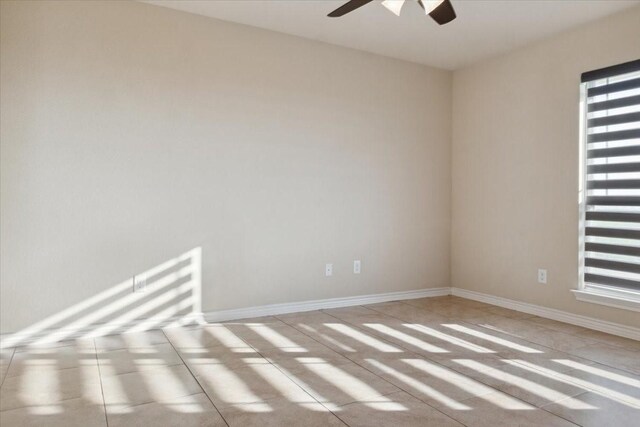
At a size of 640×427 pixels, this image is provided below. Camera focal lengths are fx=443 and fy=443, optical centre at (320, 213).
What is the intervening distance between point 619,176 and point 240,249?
9.98ft

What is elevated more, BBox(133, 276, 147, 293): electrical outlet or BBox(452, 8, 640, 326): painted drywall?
BBox(452, 8, 640, 326): painted drywall

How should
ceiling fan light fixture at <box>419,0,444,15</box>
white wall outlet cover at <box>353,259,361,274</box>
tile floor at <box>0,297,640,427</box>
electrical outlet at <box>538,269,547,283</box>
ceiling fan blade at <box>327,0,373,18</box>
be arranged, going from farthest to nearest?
1. white wall outlet cover at <box>353,259,361,274</box>
2. electrical outlet at <box>538,269,547,283</box>
3. ceiling fan blade at <box>327,0,373,18</box>
4. ceiling fan light fixture at <box>419,0,444,15</box>
5. tile floor at <box>0,297,640,427</box>

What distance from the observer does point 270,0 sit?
324 centimetres

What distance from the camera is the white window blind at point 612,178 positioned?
330cm

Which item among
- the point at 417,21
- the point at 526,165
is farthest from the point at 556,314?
the point at 417,21

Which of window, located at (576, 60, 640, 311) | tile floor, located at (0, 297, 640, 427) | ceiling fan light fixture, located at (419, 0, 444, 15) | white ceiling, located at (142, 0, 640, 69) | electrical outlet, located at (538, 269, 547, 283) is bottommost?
tile floor, located at (0, 297, 640, 427)

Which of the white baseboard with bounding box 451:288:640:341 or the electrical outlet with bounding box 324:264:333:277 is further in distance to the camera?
the electrical outlet with bounding box 324:264:333:277

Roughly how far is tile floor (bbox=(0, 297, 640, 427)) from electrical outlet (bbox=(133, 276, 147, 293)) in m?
0.33

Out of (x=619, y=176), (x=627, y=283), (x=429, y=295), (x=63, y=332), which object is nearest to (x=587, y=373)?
(x=627, y=283)

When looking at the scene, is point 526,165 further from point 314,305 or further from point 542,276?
point 314,305

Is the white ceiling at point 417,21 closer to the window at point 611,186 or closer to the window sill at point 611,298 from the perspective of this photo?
the window at point 611,186

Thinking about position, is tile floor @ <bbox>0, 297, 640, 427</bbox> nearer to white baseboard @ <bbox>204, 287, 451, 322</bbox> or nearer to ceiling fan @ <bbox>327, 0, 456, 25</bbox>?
white baseboard @ <bbox>204, 287, 451, 322</bbox>

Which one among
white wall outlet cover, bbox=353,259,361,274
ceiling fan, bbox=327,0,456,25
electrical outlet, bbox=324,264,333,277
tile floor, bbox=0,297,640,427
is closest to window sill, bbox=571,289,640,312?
tile floor, bbox=0,297,640,427

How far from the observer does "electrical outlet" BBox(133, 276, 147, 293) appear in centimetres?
331
